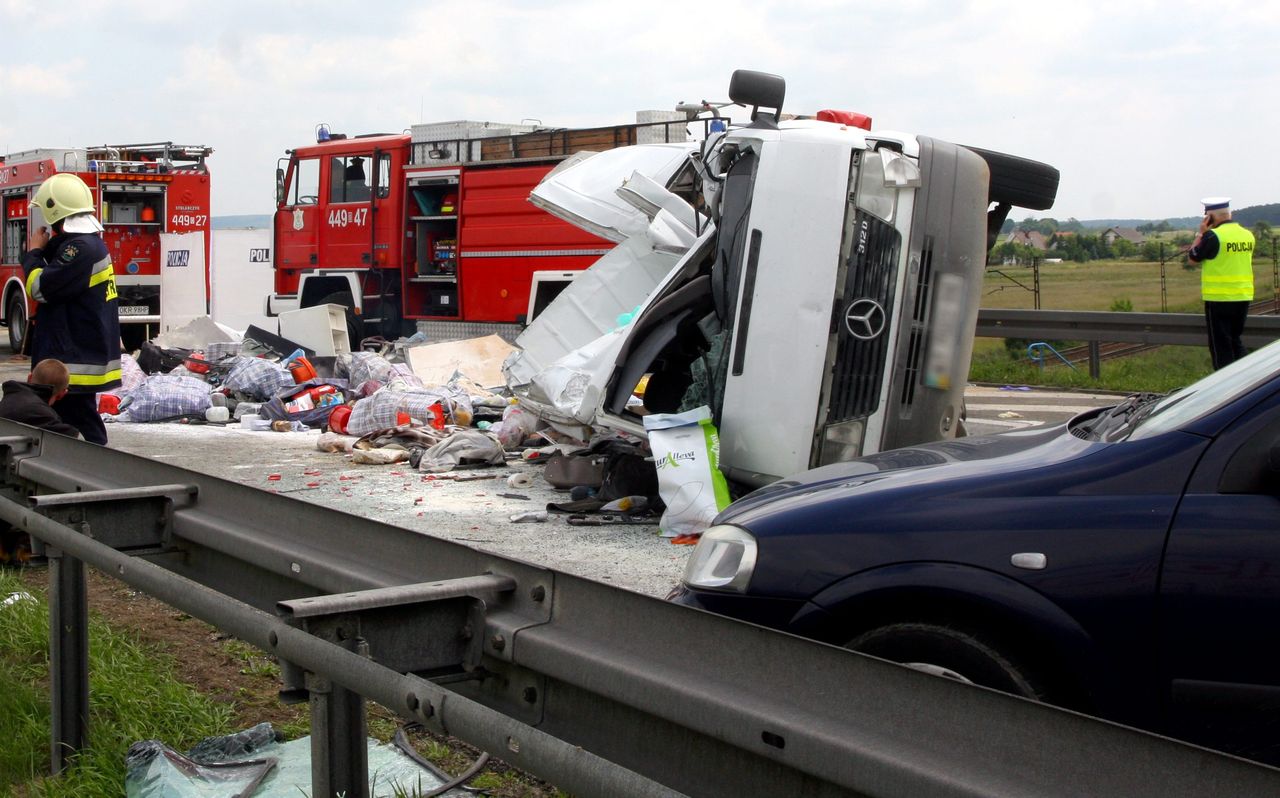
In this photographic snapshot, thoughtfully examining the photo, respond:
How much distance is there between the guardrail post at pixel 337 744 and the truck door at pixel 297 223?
15938 millimetres

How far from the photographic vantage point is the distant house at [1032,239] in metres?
21.1

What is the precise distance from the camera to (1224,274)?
41.4ft

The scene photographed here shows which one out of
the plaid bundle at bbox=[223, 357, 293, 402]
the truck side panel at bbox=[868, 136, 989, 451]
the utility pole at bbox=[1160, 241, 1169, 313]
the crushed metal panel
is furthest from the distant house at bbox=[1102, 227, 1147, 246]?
the truck side panel at bbox=[868, 136, 989, 451]

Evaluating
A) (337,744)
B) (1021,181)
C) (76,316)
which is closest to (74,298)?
(76,316)

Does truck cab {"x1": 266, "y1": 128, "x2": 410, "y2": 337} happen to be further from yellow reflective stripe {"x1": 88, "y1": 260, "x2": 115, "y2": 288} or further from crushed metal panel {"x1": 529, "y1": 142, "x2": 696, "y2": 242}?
yellow reflective stripe {"x1": 88, "y1": 260, "x2": 115, "y2": 288}

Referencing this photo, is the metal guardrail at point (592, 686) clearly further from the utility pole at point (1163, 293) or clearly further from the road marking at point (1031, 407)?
the utility pole at point (1163, 293)

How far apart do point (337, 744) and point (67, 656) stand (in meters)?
1.74

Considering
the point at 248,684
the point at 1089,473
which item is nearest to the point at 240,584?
the point at 248,684

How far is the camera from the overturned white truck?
7.60 m

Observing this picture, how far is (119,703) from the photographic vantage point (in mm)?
4559

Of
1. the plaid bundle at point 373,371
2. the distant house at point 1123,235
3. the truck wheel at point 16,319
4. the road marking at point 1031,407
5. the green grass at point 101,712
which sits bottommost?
the truck wheel at point 16,319

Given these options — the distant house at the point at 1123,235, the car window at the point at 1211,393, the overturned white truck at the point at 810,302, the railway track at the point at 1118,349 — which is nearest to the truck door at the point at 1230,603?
the car window at the point at 1211,393

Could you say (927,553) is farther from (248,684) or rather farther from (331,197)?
(331,197)

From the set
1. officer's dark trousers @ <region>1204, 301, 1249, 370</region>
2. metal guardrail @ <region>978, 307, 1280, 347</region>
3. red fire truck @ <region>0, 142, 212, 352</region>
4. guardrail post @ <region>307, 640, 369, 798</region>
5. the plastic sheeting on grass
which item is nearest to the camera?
guardrail post @ <region>307, 640, 369, 798</region>
